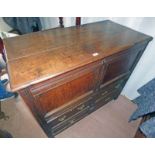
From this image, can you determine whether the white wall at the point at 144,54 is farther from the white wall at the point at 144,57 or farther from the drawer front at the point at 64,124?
the drawer front at the point at 64,124

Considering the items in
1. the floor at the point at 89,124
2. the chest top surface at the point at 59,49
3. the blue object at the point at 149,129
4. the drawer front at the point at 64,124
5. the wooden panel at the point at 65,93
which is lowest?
the floor at the point at 89,124

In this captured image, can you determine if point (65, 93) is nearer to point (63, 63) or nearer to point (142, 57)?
point (63, 63)

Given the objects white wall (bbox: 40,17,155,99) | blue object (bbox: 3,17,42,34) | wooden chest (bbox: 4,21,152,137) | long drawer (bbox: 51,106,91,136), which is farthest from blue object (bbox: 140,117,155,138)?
blue object (bbox: 3,17,42,34)

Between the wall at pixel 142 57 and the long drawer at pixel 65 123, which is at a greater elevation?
the wall at pixel 142 57

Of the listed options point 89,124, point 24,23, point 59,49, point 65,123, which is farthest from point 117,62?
point 24,23

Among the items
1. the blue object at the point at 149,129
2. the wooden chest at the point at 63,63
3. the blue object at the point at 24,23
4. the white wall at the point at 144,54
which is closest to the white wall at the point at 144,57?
the white wall at the point at 144,54

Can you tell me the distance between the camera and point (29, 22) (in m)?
1.63

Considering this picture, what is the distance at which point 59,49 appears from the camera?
821mm

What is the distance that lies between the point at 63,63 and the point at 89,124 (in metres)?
0.97

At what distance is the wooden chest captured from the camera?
633 mm

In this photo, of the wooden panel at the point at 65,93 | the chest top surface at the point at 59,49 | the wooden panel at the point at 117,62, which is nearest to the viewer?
the chest top surface at the point at 59,49

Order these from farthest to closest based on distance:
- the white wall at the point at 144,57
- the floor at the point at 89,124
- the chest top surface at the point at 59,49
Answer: the floor at the point at 89,124 < the white wall at the point at 144,57 < the chest top surface at the point at 59,49

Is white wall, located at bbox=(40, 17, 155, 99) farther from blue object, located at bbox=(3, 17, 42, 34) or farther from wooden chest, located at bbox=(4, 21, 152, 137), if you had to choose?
blue object, located at bbox=(3, 17, 42, 34)

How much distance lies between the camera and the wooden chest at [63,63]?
633mm
